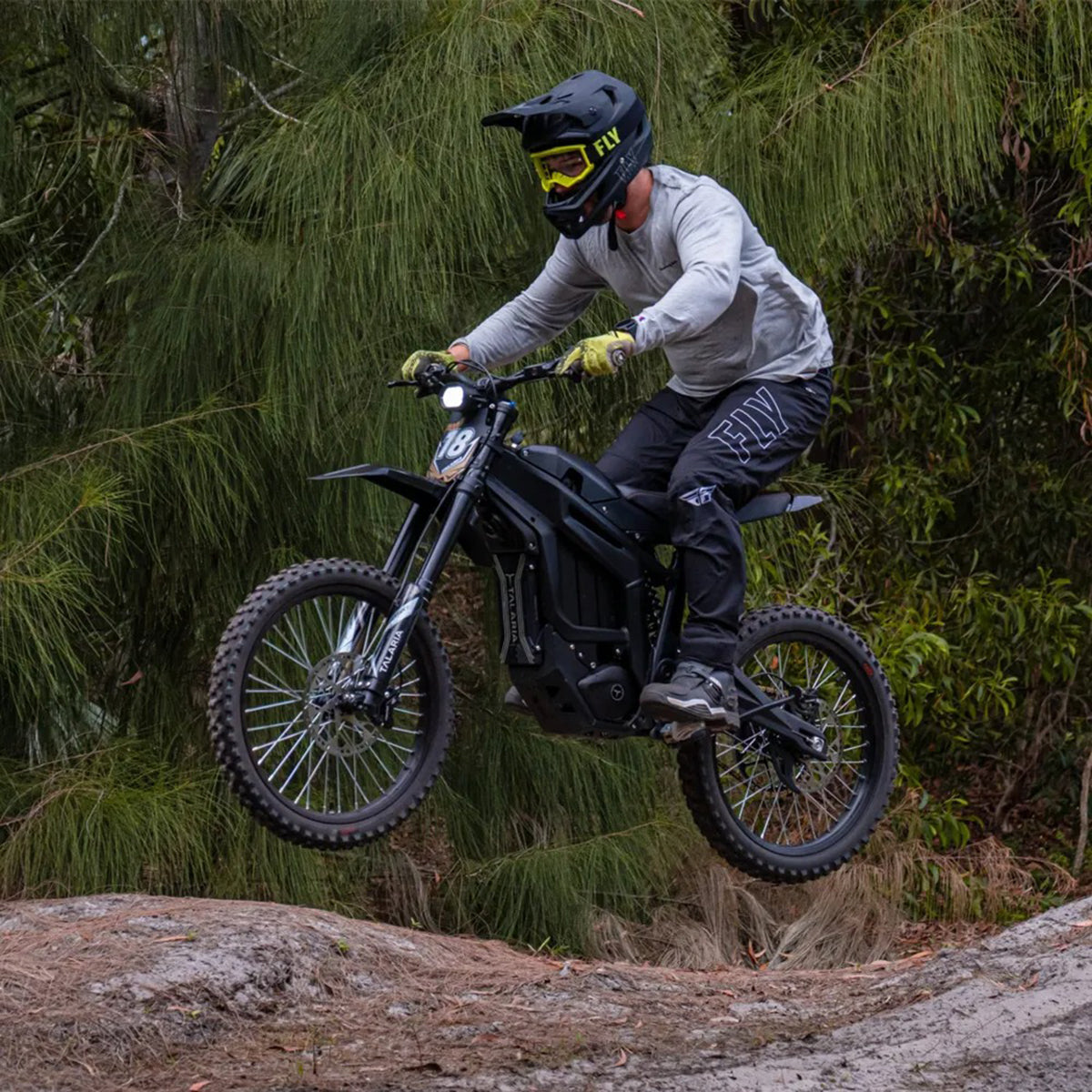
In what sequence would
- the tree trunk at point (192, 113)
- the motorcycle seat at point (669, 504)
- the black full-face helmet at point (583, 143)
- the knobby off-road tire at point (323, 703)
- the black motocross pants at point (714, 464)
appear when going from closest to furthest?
the knobby off-road tire at point (323, 703) → the black full-face helmet at point (583, 143) → the black motocross pants at point (714, 464) → the motorcycle seat at point (669, 504) → the tree trunk at point (192, 113)

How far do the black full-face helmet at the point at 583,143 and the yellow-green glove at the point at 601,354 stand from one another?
314 millimetres

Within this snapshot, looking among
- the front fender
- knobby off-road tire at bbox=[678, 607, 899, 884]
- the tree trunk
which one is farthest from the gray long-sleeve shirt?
the tree trunk

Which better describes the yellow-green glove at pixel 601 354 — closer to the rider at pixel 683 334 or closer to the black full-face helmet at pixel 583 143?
the rider at pixel 683 334

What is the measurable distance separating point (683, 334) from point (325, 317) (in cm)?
148

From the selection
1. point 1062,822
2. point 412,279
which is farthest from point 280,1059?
point 1062,822

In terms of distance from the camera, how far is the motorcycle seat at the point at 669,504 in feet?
12.2

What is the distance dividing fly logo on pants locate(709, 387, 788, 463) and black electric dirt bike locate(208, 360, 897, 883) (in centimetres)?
16

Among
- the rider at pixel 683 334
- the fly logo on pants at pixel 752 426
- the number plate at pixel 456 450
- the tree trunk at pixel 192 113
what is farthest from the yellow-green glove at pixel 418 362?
the tree trunk at pixel 192 113

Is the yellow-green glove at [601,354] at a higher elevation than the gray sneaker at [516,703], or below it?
higher

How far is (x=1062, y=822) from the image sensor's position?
784cm

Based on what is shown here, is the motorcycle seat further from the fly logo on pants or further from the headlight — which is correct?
the headlight

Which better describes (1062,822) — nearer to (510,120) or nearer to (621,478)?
(621,478)

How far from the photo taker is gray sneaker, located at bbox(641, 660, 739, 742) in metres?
3.45

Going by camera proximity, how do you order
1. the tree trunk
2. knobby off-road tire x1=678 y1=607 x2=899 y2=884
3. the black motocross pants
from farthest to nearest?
the tree trunk, knobby off-road tire x1=678 y1=607 x2=899 y2=884, the black motocross pants
